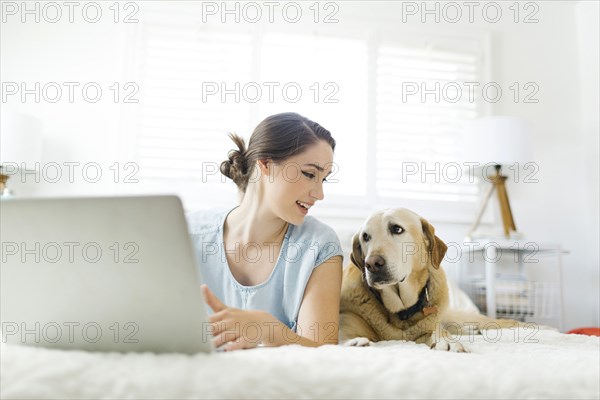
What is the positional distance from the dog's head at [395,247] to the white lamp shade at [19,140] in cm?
183

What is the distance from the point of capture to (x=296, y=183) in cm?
122

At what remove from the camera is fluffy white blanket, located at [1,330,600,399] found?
43 centimetres

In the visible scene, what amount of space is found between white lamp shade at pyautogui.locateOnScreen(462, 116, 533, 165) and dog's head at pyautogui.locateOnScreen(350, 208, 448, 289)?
4.92 ft

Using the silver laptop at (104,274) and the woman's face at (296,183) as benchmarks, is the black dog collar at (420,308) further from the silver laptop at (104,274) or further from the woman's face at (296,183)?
the silver laptop at (104,274)

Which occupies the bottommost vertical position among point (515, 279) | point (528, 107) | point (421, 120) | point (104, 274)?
point (515, 279)

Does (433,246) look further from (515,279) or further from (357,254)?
(515,279)

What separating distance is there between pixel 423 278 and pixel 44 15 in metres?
2.62

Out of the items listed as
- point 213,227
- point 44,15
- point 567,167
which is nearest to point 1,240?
point 213,227

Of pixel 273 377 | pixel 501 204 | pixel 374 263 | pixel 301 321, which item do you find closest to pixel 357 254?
pixel 374 263

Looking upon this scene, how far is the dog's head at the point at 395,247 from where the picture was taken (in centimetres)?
112

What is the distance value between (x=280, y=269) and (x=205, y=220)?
25 cm

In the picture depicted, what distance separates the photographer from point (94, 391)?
432mm

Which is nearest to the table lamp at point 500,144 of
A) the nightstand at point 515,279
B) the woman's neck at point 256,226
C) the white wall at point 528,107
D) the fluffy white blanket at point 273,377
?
the nightstand at point 515,279

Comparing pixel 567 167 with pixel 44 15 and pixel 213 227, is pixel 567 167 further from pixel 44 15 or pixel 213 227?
pixel 44 15
